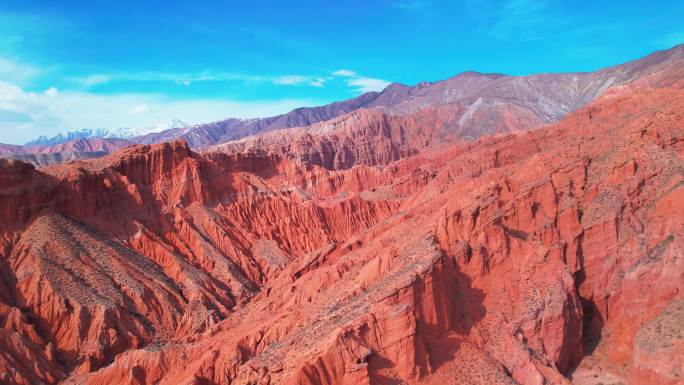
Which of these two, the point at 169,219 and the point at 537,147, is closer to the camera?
the point at 169,219

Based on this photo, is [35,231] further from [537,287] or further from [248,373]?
[537,287]

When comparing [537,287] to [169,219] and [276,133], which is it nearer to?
[169,219]

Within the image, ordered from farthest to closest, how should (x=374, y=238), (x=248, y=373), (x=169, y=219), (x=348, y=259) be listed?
(x=169, y=219)
(x=374, y=238)
(x=348, y=259)
(x=248, y=373)

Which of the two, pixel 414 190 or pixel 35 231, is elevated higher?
pixel 35 231

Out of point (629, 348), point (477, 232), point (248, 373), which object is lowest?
point (629, 348)

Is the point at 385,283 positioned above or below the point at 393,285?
below

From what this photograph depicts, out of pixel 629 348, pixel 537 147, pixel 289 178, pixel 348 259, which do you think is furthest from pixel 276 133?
pixel 629 348

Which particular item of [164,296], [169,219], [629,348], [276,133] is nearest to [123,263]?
[164,296]

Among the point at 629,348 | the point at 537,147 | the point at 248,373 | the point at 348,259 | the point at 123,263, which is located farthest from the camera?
the point at 537,147

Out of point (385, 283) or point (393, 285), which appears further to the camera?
point (385, 283)
